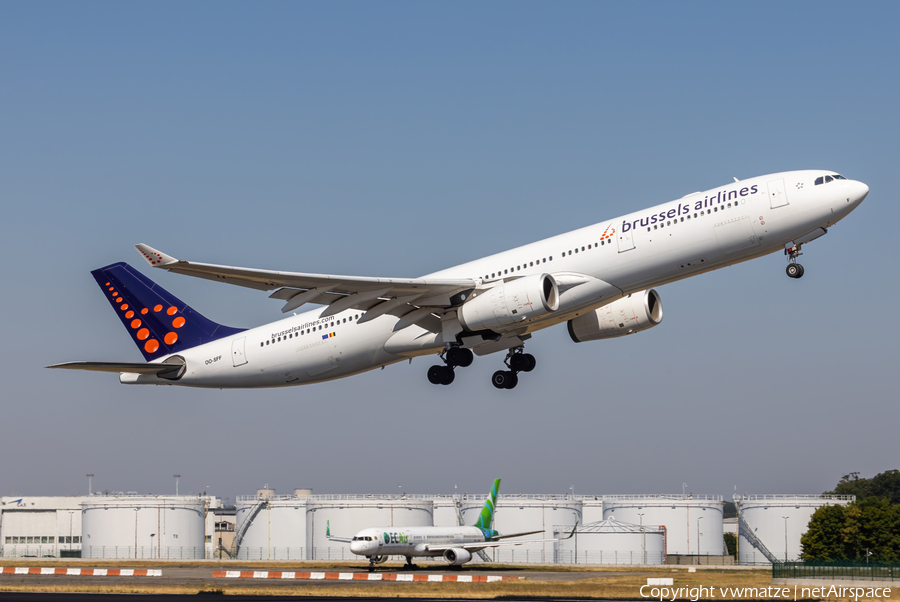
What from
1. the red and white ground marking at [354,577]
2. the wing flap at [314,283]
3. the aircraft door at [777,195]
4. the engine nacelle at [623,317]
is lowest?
the red and white ground marking at [354,577]

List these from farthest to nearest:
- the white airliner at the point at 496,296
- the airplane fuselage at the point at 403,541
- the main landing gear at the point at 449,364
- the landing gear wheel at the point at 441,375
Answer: the airplane fuselage at the point at 403,541 → the landing gear wheel at the point at 441,375 → the main landing gear at the point at 449,364 → the white airliner at the point at 496,296

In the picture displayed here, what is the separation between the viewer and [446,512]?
336ft

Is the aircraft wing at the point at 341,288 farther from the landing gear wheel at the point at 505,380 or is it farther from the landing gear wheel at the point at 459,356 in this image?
the landing gear wheel at the point at 505,380

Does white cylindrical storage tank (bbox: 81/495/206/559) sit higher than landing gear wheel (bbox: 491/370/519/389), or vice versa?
landing gear wheel (bbox: 491/370/519/389)

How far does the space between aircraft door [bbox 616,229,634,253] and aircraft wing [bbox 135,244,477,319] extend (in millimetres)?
5684

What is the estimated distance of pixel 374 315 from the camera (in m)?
37.2

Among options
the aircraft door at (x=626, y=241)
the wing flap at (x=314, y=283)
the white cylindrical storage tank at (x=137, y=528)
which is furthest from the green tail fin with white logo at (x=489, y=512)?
the aircraft door at (x=626, y=241)

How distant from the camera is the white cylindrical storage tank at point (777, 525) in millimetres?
93956

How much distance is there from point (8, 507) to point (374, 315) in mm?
86662

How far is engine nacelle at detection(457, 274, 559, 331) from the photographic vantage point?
113ft

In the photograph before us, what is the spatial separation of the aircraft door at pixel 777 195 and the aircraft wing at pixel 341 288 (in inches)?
428

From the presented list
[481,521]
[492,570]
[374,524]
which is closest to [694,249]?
[492,570]

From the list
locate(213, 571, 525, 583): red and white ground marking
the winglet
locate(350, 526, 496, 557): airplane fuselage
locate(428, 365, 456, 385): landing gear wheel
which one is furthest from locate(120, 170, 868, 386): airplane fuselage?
locate(350, 526, 496, 557): airplane fuselage

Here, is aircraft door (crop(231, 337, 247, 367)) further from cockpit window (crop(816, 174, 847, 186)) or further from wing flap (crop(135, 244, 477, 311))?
cockpit window (crop(816, 174, 847, 186))
